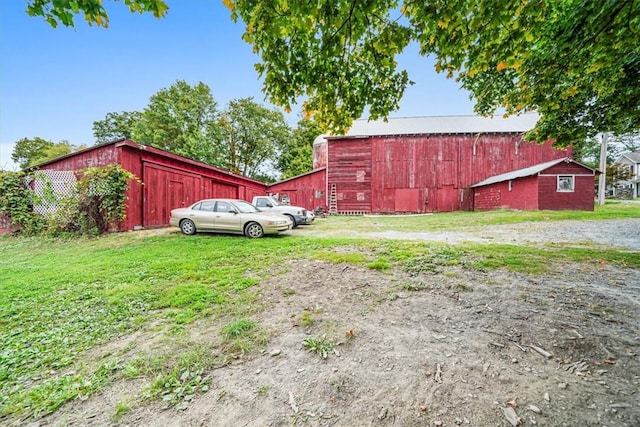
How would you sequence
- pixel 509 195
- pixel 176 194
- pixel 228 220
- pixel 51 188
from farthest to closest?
pixel 509 195 → pixel 176 194 → pixel 51 188 → pixel 228 220

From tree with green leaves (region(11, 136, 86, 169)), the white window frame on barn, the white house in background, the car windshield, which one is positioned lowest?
the car windshield

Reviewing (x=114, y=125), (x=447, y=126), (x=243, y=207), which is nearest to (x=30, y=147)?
(x=114, y=125)

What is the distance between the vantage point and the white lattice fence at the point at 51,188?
923 centimetres

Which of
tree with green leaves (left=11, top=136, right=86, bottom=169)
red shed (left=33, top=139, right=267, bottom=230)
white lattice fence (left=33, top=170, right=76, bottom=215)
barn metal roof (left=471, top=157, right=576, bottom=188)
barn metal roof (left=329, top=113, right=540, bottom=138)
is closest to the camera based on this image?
white lattice fence (left=33, top=170, right=76, bottom=215)

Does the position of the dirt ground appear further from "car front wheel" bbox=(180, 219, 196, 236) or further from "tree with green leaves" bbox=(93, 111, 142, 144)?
"tree with green leaves" bbox=(93, 111, 142, 144)

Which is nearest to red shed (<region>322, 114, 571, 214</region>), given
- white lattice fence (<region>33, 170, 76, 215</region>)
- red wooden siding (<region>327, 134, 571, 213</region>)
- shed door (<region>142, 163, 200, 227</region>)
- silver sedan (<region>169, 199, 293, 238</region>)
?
red wooden siding (<region>327, 134, 571, 213</region>)

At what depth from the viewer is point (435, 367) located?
199 cm

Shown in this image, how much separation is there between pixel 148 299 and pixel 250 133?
33.1m

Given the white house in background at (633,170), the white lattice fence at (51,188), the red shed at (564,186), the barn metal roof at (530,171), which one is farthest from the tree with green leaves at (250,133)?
the white house in background at (633,170)

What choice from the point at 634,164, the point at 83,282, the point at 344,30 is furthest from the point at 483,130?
the point at 634,164

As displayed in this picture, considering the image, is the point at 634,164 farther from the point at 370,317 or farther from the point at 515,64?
the point at 370,317

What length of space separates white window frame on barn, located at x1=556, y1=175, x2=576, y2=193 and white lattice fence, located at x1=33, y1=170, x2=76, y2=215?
24324mm

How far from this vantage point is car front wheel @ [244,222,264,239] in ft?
27.5

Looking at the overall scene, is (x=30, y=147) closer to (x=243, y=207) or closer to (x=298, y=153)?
(x=298, y=153)
